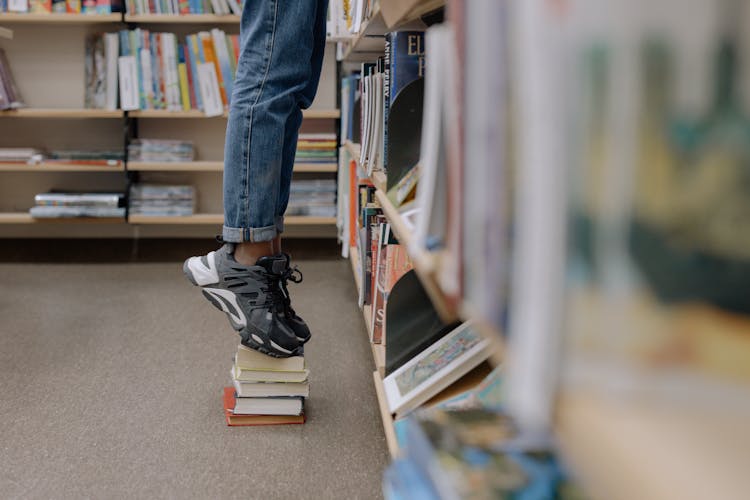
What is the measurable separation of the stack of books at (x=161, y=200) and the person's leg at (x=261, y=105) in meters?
1.96

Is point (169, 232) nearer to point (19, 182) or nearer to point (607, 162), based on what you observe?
point (19, 182)

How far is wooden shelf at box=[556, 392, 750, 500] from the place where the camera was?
0.32 meters

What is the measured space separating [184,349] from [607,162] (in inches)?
73.0

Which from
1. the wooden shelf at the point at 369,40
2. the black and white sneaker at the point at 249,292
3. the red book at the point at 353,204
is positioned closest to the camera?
the black and white sneaker at the point at 249,292

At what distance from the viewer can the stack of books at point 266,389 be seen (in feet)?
5.17

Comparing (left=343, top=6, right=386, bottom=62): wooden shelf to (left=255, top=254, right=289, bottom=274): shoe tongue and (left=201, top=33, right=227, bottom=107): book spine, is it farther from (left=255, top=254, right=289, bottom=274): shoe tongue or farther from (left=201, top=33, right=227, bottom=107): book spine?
(left=201, top=33, right=227, bottom=107): book spine

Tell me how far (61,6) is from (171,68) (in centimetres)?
53

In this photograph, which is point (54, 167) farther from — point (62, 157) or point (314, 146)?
point (314, 146)

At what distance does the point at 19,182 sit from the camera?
11.5 ft

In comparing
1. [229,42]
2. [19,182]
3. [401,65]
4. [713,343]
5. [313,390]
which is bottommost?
[313,390]

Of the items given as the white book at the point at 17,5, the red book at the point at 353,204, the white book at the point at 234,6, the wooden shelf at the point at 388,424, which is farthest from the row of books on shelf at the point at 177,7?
the wooden shelf at the point at 388,424

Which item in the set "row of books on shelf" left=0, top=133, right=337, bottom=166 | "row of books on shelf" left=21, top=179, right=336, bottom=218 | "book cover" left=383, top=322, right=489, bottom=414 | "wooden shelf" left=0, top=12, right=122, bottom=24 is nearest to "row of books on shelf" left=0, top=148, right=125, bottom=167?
"row of books on shelf" left=0, top=133, right=337, bottom=166

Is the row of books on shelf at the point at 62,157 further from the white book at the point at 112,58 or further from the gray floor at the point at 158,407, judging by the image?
the gray floor at the point at 158,407

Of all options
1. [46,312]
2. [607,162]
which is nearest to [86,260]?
[46,312]
